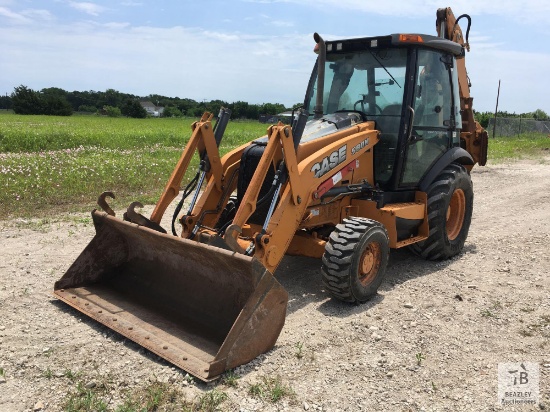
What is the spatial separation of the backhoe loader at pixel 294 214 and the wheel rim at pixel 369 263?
1 cm

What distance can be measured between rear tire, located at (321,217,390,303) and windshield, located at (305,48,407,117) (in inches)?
62.9

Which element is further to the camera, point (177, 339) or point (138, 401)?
point (177, 339)

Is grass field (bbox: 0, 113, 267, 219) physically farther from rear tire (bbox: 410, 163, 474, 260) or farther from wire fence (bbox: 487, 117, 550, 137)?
wire fence (bbox: 487, 117, 550, 137)

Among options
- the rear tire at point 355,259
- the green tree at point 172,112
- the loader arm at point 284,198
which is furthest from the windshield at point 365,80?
the green tree at point 172,112

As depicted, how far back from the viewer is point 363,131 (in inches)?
222

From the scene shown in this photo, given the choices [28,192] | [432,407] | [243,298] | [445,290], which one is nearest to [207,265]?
[243,298]

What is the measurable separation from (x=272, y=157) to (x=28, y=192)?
6543 millimetres

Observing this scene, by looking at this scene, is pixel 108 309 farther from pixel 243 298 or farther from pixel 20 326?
pixel 243 298

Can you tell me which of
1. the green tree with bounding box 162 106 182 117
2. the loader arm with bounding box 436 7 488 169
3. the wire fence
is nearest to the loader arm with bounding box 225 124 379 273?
the loader arm with bounding box 436 7 488 169

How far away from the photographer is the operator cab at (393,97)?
5781mm

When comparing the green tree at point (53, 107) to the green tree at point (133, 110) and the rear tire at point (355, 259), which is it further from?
the rear tire at point (355, 259)

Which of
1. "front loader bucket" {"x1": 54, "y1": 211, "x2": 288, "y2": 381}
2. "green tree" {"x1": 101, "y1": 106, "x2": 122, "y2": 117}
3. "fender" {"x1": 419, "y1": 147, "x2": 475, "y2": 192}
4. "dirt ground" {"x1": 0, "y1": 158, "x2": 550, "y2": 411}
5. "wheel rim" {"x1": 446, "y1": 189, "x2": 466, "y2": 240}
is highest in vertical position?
"green tree" {"x1": 101, "y1": 106, "x2": 122, "y2": 117}

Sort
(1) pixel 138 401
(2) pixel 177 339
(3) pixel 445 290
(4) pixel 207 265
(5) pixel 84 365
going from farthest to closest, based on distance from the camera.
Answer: (3) pixel 445 290 → (4) pixel 207 265 → (2) pixel 177 339 → (5) pixel 84 365 → (1) pixel 138 401

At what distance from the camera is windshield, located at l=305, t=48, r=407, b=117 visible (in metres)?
5.85
